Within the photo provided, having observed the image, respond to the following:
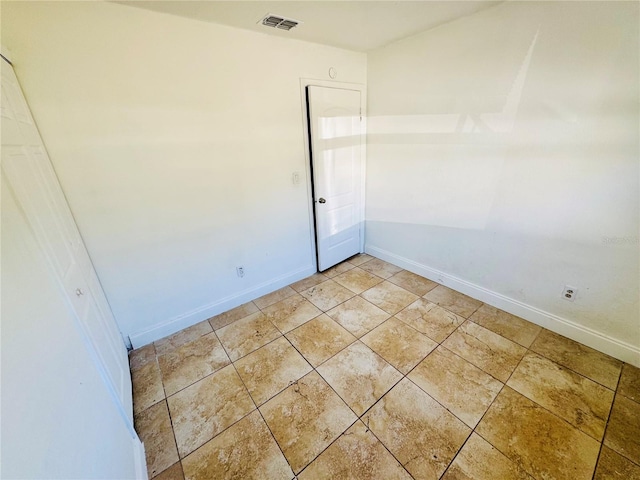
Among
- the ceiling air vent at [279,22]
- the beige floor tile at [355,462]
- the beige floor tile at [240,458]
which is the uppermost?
the ceiling air vent at [279,22]

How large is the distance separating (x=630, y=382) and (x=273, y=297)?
2718 millimetres

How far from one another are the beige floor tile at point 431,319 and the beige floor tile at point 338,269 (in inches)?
37.3

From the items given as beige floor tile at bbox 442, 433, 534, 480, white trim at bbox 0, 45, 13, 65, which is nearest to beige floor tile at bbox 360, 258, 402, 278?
beige floor tile at bbox 442, 433, 534, 480

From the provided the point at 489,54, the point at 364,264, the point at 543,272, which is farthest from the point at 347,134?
Answer: the point at 543,272

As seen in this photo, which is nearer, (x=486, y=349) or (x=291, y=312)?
(x=486, y=349)

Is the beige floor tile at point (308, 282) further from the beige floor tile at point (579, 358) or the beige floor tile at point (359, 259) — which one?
the beige floor tile at point (579, 358)

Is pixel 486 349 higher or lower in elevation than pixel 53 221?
lower

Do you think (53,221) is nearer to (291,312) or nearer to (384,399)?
(291,312)

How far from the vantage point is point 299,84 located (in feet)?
7.86

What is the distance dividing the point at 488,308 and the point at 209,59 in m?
3.14

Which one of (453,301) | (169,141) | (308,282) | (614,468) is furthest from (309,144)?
(614,468)

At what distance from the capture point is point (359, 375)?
1.81 m

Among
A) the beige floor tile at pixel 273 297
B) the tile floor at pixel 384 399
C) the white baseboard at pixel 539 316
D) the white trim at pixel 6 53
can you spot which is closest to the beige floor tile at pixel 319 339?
the tile floor at pixel 384 399

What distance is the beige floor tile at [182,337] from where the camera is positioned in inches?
83.7
